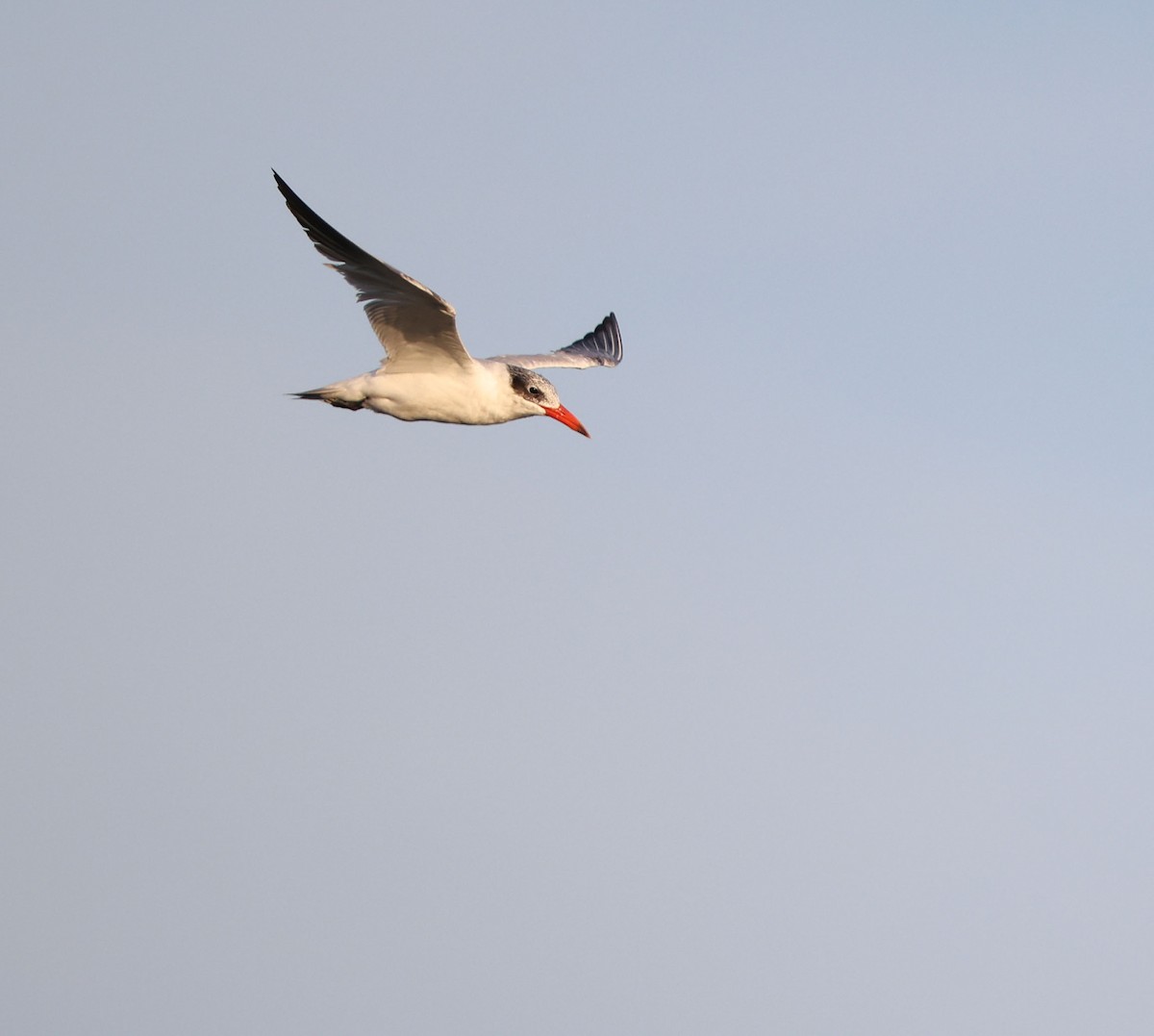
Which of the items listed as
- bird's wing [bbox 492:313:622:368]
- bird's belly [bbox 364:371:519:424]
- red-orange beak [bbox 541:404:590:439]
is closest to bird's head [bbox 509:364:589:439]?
red-orange beak [bbox 541:404:590:439]

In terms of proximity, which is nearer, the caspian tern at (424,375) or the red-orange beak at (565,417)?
the caspian tern at (424,375)

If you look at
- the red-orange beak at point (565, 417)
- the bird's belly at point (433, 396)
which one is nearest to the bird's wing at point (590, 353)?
the red-orange beak at point (565, 417)

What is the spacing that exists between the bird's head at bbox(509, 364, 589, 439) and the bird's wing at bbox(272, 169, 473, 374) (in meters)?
1.07

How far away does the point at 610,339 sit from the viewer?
3603cm

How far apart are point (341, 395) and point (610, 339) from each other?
39.2 feet

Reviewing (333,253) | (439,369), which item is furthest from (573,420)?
(333,253)

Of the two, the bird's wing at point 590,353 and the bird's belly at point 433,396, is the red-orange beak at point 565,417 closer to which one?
the bird's belly at point 433,396

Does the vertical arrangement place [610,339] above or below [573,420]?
above

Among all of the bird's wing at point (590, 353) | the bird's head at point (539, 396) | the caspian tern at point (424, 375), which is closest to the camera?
the caspian tern at point (424, 375)

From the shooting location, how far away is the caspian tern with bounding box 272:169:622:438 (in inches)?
915

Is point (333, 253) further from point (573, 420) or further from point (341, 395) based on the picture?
point (573, 420)

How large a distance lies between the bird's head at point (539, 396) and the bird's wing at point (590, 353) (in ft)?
10.8

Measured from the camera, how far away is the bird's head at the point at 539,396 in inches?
997

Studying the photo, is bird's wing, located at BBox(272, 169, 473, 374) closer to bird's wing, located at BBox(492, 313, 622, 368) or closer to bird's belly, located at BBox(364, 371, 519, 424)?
bird's belly, located at BBox(364, 371, 519, 424)
